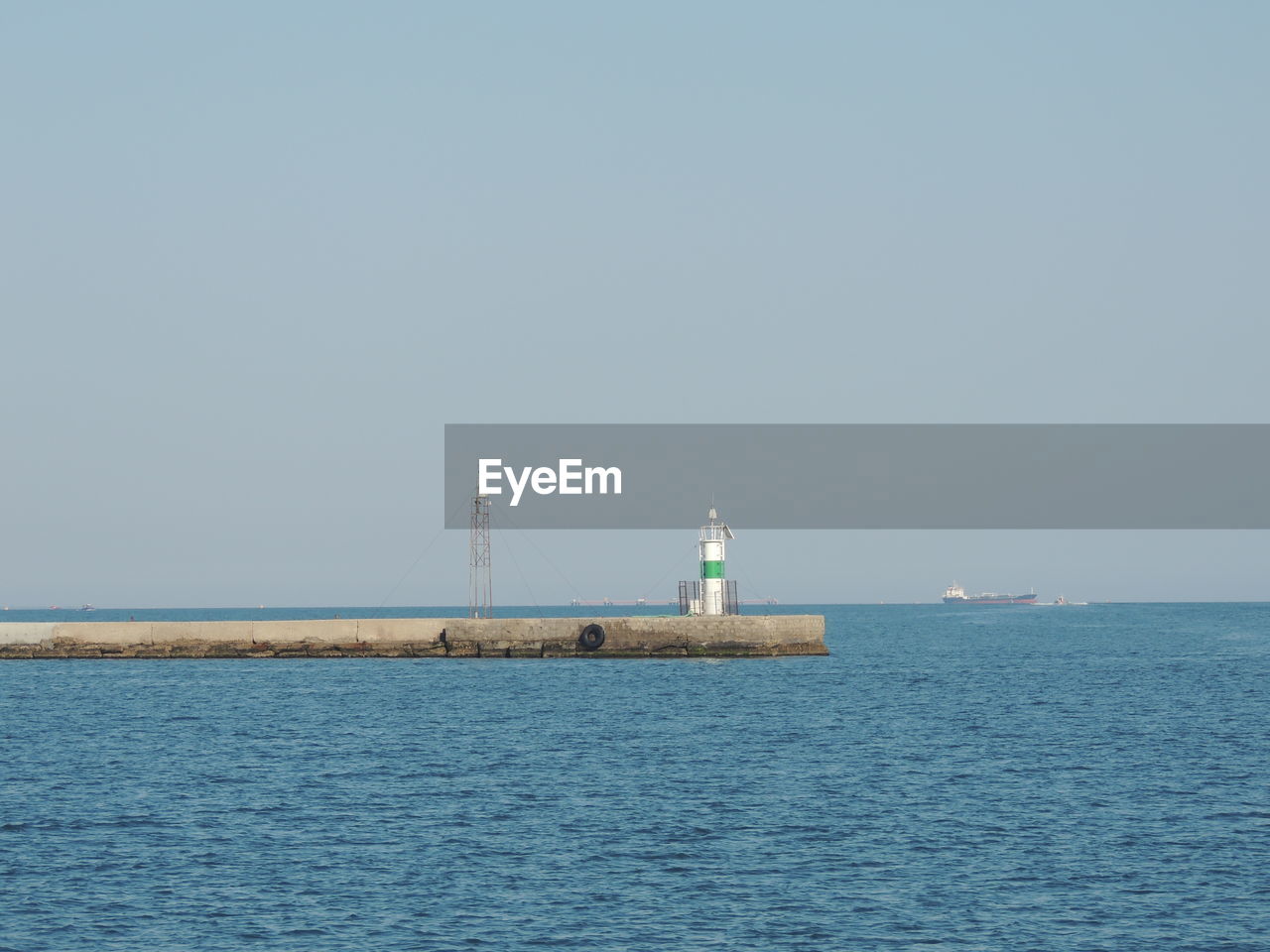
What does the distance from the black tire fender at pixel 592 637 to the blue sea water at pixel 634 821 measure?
11387 mm

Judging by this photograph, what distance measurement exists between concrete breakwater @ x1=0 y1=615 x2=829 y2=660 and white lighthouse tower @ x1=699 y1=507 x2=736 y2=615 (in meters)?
1.53

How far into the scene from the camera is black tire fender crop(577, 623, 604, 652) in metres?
76.7

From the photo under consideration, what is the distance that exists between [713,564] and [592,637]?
7.67m

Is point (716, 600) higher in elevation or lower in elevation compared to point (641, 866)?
higher

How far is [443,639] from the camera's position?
263 ft

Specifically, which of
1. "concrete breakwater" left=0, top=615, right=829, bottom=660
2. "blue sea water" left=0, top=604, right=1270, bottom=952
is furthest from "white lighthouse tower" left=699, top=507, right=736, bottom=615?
"blue sea water" left=0, top=604, right=1270, bottom=952

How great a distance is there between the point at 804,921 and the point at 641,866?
490 centimetres

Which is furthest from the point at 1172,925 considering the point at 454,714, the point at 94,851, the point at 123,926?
the point at 454,714

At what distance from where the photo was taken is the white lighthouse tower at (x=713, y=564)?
7600cm

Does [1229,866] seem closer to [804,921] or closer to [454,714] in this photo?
[804,921]

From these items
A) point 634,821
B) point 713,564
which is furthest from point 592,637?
point 634,821

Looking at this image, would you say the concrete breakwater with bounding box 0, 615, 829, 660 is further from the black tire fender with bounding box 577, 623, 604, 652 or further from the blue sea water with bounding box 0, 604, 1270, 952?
the blue sea water with bounding box 0, 604, 1270, 952

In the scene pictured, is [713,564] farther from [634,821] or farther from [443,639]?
[634,821]

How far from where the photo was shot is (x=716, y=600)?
254 feet
